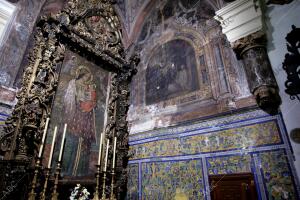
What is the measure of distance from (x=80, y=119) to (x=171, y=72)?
6.67 feet

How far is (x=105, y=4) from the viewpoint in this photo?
521 cm

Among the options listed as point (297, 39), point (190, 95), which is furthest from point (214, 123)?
point (297, 39)

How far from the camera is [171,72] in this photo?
4.27 meters

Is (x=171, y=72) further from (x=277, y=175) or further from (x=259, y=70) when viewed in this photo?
(x=277, y=175)

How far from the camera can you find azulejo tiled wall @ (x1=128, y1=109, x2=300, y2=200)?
253 cm

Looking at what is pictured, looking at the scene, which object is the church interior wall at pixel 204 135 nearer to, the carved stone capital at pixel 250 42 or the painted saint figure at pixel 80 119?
the carved stone capital at pixel 250 42

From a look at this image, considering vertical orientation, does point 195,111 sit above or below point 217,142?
above

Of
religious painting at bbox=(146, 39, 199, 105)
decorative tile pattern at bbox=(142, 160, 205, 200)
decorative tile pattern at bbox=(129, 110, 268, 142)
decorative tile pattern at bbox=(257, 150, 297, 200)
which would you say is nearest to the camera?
decorative tile pattern at bbox=(257, 150, 297, 200)

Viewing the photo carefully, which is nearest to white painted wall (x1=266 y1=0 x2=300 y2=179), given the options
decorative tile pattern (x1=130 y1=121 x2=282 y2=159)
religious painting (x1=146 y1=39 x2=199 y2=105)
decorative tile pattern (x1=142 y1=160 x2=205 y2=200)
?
decorative tile pattern (x1=130 y1=121 x2=282 y2=159)

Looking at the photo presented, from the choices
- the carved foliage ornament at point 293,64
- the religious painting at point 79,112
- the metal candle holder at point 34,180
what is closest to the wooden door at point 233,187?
the carved foliage ornament at point 293,64

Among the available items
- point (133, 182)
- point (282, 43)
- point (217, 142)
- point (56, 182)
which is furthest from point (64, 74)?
point (282, 43)

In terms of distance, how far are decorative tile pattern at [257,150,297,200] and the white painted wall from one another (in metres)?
0.22

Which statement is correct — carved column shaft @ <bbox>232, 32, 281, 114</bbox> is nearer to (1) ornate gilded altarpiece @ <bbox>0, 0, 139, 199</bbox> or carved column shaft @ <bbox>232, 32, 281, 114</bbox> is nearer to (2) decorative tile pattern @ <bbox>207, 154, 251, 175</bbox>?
(2) decorative tile pattern @ <bbox>207, 154, 251, 175</bbox>

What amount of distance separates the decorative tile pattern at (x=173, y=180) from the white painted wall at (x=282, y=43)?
140 centimetres
